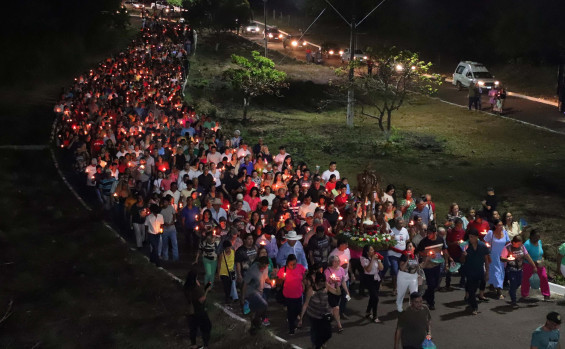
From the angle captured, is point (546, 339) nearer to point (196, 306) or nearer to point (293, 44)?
point (196, 306)

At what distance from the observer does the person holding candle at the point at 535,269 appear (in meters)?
11.7

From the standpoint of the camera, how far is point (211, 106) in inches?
1342

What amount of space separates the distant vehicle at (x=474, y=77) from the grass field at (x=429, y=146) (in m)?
2.86

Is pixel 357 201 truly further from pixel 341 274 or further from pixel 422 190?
pixel 422 190

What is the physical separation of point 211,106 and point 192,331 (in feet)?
82.1

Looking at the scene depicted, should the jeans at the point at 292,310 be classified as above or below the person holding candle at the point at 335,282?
below

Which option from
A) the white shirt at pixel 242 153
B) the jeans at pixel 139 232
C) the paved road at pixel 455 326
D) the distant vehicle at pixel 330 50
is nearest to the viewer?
the paved road at pixel 455 326

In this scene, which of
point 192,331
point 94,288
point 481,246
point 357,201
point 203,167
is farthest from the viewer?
point 203,167

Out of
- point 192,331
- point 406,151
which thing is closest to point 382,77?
point 406,151

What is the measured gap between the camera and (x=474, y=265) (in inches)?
438

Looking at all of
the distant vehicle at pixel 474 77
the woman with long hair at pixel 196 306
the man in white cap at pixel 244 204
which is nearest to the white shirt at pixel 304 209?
the man in white cap at pixel 244 204

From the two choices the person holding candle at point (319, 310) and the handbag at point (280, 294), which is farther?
the handbag at point (280, 294)

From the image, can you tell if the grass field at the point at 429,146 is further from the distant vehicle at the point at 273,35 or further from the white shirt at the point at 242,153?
the distant vehicle at the point at 273,35

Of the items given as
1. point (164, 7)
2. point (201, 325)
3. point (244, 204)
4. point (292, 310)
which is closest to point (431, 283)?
point (292, 310)
